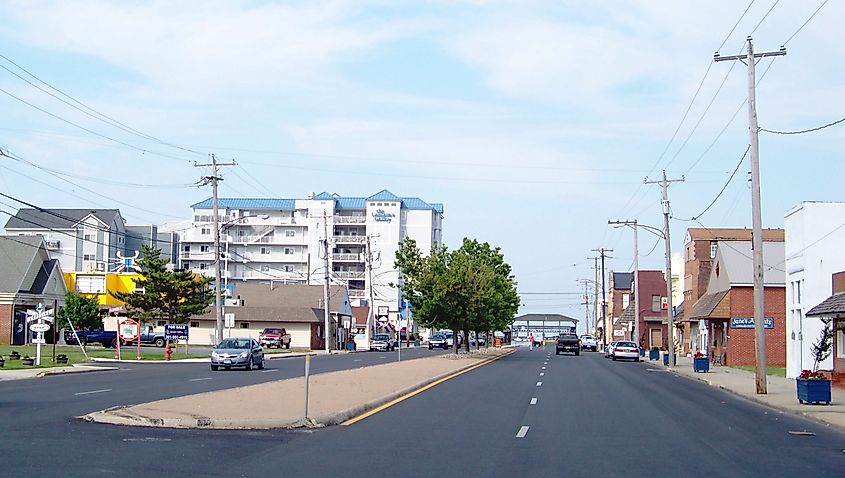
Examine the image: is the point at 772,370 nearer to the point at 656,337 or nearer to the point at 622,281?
the point at 656,337

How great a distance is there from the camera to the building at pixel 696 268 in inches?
3022

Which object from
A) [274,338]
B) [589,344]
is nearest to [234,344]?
[274,338]

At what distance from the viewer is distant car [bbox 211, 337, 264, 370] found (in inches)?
1705

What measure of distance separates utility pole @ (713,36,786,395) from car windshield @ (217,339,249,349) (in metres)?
22.9

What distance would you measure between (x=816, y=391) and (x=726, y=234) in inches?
2605

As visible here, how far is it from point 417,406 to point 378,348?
67460 mm

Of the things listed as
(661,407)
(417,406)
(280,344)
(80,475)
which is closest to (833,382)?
(661,407)

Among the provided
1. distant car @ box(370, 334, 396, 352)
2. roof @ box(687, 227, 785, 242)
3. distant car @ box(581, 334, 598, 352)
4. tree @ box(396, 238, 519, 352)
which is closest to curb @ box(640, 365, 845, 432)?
tree @ box(396, 238, 519, 352)

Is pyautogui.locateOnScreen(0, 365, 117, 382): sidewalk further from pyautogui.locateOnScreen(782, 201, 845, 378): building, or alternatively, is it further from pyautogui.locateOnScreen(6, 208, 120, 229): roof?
pyautogui.locateOnScreen(6, 208, 120, 229): roof

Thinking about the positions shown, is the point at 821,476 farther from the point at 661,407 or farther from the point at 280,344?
the point at 280,344

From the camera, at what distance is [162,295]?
63.9 metres

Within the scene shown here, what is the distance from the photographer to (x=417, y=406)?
2362cm

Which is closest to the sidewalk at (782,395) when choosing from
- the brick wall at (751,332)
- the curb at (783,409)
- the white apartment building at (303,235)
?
the curb at (783,409)

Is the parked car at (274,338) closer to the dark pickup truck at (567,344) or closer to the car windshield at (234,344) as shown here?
the dark pickup truck at (567,344)
